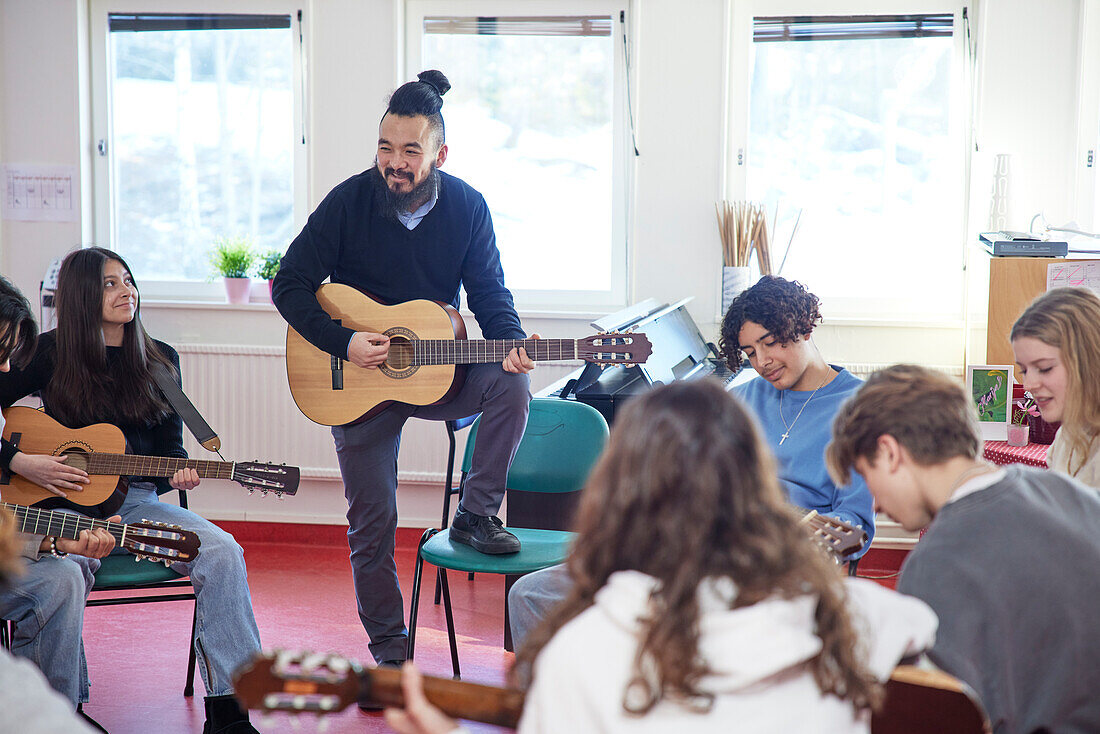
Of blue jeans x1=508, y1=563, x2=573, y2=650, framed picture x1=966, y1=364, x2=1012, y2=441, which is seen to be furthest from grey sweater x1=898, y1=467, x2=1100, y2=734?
framed picture x1=966, y1=364, x2=1012, y2=441

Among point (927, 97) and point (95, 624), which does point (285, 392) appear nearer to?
point (95, 624)

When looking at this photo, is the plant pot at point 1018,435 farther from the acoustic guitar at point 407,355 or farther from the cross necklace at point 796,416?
the acoustic guitar at point 407,355

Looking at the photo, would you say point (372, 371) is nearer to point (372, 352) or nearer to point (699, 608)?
point (372, 352)

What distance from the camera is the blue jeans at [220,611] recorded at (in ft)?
8.05

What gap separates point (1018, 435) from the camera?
3.31m

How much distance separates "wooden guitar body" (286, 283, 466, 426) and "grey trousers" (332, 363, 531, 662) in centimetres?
6

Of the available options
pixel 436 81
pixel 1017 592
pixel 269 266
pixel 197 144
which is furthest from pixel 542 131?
pixel 1017 592

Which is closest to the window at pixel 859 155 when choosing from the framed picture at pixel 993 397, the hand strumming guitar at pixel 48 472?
the framed picture at pixel 993 397

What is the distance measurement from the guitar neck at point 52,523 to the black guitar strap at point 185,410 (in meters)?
0.42

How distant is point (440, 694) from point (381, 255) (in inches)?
72.6

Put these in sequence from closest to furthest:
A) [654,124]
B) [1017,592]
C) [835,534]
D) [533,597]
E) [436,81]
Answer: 1. [1017,592]
2. [835,534]
3. [533,597]
4. [436,81]
5. [654,124]

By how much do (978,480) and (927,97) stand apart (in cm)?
315

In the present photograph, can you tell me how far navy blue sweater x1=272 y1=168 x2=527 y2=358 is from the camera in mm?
2842

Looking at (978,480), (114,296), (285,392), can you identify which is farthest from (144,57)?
(978,480)
